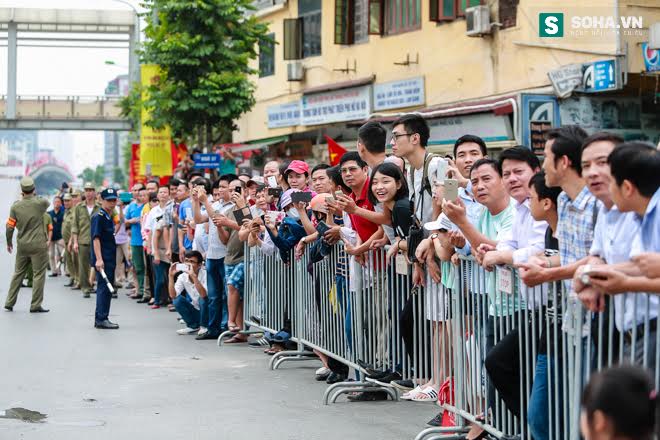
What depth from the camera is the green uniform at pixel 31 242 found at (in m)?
17.1

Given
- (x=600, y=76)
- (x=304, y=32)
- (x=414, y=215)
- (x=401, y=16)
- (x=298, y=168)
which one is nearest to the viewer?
(x=414, y=215)

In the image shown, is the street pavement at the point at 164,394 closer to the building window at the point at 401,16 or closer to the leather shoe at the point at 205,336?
the leather shoe at the point at 205,336

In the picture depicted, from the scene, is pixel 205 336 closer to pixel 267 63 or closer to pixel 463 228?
pixel 463 228

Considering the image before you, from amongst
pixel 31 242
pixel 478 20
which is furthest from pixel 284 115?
pixel 31 242

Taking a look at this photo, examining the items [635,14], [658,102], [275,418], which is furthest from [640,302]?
[658,102]

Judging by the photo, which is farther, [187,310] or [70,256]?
[70,256]

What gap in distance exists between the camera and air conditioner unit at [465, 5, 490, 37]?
2009cm

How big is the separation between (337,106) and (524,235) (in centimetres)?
2044

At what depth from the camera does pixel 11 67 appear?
51812 mm

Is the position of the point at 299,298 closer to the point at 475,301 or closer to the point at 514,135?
the point at 475,301

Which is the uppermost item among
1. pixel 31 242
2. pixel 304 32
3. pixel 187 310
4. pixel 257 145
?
pixel 304 32

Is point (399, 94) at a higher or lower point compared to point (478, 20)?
lower

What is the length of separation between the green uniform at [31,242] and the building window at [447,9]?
29.1 feet

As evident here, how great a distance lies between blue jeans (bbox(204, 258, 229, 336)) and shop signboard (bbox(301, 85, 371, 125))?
11798 millimetres
